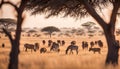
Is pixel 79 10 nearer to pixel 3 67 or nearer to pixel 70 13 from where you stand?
pixel 70 13

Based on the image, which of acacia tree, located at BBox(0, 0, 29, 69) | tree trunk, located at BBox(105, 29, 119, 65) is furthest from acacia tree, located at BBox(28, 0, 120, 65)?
acacia tree, located at BBox(0, 0, 29, 69)

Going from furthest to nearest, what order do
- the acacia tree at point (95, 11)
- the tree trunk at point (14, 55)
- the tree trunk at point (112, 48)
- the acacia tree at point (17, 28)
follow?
the tree trunk at point (112, 48), the acacia tree at point (95, 11), the tree trunk at point (14, 55), the acacia tree at point (17, 28)

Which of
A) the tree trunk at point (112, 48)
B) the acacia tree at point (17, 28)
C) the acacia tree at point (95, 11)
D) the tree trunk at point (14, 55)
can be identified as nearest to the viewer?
the acacia tree at point (17, 28)

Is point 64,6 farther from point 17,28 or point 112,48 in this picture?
point 17,28

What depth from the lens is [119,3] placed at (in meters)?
19.0

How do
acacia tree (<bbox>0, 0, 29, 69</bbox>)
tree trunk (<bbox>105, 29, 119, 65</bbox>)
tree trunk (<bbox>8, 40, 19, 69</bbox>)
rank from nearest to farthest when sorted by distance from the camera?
acacia tree (<bbox>0, 0, 29, 69</bbox>), tree trunk (<bbox>8, 40, 19, 69</bbox>), tree trunk (<bbox>105, 29, 119, 65</bbox>)

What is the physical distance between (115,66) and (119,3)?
120 inches

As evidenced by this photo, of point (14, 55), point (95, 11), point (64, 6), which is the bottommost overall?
point (14, 55)

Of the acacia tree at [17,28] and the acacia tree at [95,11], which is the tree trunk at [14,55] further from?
the acacia tree at [95,11]

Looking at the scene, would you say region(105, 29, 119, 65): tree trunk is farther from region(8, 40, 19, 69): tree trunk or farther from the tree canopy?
region(8, 40, 19, 69): tree trunk

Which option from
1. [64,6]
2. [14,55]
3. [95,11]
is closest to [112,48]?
[95,11]

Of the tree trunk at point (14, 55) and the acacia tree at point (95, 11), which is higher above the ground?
the acacia tree at point (95, 11)

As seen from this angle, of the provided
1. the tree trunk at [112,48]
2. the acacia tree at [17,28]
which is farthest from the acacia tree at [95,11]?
the acacia tree at [17,28]

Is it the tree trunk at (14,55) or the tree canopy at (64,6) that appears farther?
the tree canopy at (64,6)
